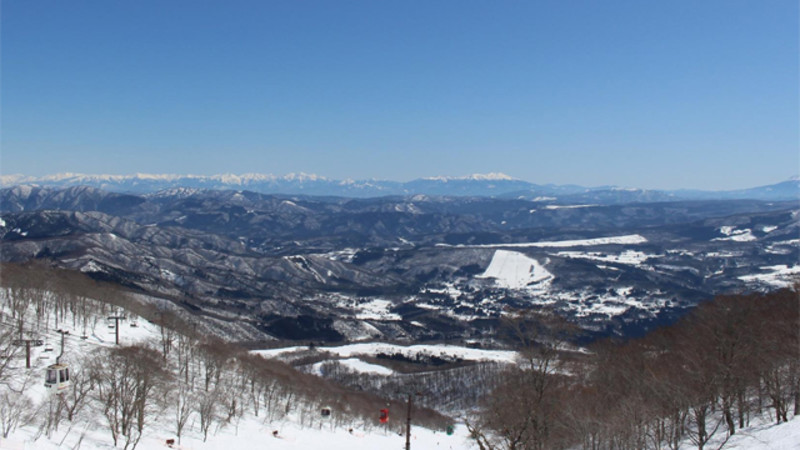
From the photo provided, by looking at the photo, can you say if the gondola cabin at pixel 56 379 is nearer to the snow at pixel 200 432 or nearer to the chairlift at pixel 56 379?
the chairlift at pixel 56 379

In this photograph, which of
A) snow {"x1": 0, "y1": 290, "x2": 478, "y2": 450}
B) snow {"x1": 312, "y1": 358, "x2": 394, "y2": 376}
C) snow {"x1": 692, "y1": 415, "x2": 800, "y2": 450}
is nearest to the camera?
snow {"x1": 692, "y1": 415, "x2": 800, "y2": 450}

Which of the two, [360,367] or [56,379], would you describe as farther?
[360,367]

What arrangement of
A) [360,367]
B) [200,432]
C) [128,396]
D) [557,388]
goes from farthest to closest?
[360,367]
[200,432]
[128,396]
[557,388]

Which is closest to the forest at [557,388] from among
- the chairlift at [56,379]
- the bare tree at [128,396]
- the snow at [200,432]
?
the bare tree at [128,396]

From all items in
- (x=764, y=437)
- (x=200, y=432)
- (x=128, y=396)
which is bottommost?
(x=200, y=432)

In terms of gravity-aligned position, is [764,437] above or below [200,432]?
above

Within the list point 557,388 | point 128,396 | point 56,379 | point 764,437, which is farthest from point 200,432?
point 764,437

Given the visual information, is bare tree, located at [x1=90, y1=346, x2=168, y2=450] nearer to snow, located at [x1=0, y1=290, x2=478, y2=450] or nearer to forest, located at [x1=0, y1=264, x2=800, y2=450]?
forest, located at [x1=0, y1=264, x2=800, y2=450]

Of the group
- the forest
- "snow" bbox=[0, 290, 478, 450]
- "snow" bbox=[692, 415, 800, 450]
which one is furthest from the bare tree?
"snow" bbox=[692, 415, 800, 450]

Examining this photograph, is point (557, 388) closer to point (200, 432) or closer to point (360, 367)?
point (200, 432)

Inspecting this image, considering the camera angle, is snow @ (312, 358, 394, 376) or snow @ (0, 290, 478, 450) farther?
snow @ (312, 358, 394, 376)
